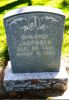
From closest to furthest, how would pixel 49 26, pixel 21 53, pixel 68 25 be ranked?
pixel 49 26 → pixel 21 53 → pixel 68 25

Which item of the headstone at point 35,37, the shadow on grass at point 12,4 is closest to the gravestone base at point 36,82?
the headstone at point 35,37

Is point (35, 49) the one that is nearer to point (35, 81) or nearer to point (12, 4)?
point (35, 81)

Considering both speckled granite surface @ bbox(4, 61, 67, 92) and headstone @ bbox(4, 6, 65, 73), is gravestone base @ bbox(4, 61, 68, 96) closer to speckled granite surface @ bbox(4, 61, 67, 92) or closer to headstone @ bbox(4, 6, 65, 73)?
speckled granite surface @ bbox(4, 61, 67, 92)

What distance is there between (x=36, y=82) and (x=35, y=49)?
0.58 metres

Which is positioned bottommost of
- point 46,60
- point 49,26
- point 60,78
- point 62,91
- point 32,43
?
point 62,91

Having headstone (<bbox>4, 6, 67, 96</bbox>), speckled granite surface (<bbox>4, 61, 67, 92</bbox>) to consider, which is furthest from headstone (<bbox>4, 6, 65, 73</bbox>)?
speckled granite surface (<bbox>4, 61, 67, 92</bbox>)

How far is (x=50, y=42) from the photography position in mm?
4219

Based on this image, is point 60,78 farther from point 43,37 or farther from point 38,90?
point 43,37

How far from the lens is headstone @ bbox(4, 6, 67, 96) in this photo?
397 centimetres

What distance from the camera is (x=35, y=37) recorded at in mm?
4172

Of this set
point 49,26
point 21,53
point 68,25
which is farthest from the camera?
point 68,25

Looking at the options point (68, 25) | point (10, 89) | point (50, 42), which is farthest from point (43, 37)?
point (68, 25)

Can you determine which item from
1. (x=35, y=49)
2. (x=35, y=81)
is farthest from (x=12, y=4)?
(x=35, y=81)

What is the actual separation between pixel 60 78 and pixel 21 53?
80 cm
